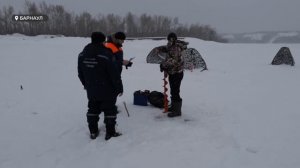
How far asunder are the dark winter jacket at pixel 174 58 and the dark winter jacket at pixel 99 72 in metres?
1.43

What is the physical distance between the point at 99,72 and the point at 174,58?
74.0 inches

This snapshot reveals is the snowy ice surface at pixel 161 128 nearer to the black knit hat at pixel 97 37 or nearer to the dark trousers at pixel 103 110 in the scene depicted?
the dark trousers at pixel 103 110

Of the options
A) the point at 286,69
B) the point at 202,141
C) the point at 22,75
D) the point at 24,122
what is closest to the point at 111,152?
the point at 202,141

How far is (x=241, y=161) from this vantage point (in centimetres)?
427

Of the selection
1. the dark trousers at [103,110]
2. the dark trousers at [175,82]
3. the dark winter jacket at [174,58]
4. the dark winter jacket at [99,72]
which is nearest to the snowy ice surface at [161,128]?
the dark trousers at [103,110]

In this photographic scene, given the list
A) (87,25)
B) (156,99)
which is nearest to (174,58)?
(156,99)

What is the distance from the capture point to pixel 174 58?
603 centimetres

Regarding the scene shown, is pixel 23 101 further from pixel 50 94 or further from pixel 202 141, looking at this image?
pixel 202 141

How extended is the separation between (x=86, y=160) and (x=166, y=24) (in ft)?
215

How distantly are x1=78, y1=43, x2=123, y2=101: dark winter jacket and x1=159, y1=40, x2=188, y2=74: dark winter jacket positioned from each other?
1.43m

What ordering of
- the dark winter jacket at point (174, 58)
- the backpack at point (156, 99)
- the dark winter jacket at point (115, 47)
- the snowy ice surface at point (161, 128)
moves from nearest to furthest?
1. the snowy ice surface at point (161, 128)
2. the dark winter jacket at point (115, 47)
3. the dark winter jacket at point (174, 58)
4. the backpack at point (156, 99)

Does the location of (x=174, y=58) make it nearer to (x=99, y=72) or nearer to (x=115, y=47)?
(x=115, y=47)

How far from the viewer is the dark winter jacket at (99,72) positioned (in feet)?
15.4

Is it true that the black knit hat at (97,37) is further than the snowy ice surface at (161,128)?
Yes
